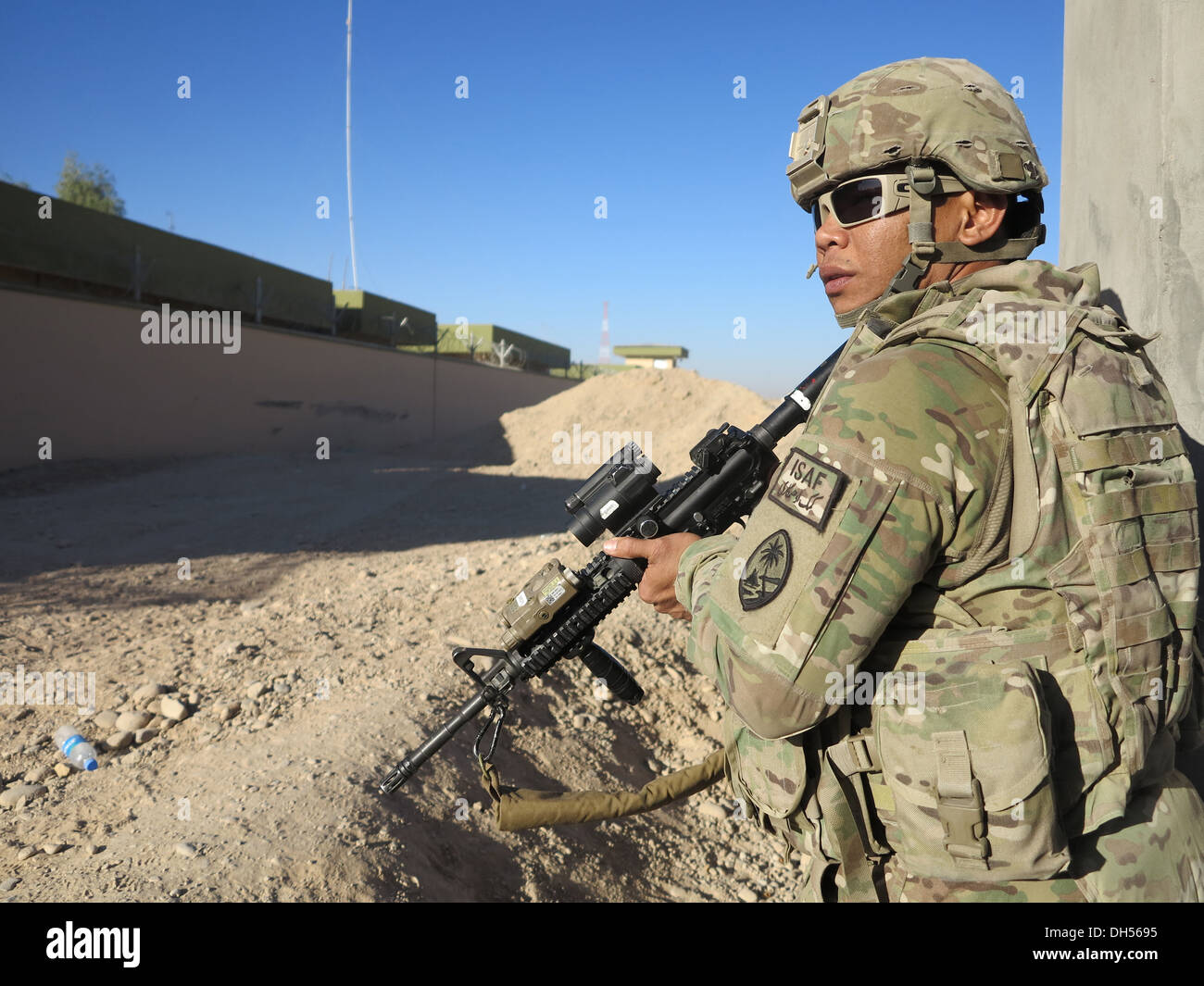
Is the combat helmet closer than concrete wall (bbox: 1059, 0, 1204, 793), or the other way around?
the combat helmet

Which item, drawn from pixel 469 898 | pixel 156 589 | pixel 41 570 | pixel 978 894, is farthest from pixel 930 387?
pixel 41 570

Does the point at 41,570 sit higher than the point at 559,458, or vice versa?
the point at 559,458

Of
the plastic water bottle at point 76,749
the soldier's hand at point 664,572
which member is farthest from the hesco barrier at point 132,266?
the soldier's hand at point 664,572

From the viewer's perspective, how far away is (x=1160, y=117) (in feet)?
8.16

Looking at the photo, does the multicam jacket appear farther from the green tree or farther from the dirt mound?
the green tree

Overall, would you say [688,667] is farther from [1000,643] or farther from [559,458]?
[559,458]

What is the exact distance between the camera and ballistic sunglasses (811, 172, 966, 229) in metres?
1.55

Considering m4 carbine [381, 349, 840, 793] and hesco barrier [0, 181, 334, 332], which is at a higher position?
hesco barrier [0, 181, 334, 332]

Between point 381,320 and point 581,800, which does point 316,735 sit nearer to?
point 581,800

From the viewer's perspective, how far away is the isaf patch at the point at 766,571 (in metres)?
1.29

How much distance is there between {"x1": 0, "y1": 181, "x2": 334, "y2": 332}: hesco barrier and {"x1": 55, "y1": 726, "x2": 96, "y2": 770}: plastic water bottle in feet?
33.0

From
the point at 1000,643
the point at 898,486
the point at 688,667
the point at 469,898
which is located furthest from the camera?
the point at 688,667

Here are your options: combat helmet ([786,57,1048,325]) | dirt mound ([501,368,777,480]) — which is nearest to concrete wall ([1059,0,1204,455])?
combat helmet ([786,57,1048,325])
